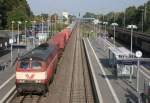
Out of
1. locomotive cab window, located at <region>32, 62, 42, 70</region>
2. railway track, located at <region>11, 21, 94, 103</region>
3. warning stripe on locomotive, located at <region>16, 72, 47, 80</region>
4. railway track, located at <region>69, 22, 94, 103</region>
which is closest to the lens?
warning stripe on locomotive, located at <region>16, 72, 47, 80</region>

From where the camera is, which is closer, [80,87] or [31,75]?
[31,75]

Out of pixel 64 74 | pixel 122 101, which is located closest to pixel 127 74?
pixel 64 74

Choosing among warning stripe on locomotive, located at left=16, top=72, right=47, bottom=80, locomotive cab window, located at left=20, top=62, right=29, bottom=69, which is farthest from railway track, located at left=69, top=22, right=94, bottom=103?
locomotive cab window, located at left=20, top=62, right=29, bottom=69

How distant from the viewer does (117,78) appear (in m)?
32.1

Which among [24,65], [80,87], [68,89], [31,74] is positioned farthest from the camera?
[80,87]

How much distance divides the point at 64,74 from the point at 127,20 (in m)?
87.5

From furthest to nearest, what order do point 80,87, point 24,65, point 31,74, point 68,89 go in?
point 80,87, point 68,89, point 24,65, point 31,74

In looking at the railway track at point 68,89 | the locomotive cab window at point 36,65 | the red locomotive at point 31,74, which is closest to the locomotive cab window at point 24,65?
the red locomotive at point 31,74

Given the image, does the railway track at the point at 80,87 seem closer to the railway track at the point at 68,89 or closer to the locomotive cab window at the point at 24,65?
the railway track at the point at 68,89

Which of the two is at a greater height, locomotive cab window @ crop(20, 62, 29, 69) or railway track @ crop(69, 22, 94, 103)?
locomotive cab window @ crop(20, 62, 29, 69)

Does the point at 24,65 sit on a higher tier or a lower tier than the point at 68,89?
higher

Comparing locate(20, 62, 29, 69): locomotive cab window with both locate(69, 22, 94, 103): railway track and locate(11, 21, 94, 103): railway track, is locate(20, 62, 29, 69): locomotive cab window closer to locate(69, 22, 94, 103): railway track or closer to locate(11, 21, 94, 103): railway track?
locate(11, 21, 94, 103): railway track

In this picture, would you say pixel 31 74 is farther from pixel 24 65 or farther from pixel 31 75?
pixel 24 65

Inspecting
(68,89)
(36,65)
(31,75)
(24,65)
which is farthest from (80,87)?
(24,65)
